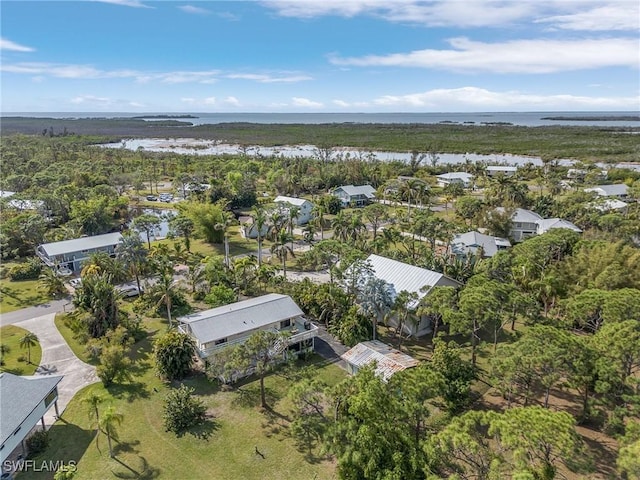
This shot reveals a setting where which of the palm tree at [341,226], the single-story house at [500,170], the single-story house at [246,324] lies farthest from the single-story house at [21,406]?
the single-story house at [500,170]

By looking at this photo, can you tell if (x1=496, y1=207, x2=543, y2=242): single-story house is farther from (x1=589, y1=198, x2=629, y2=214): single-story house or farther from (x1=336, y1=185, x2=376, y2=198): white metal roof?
(x1=336, y1=185, x2=376, y2=198): white metal roof

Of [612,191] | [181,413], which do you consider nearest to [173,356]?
[181,413]

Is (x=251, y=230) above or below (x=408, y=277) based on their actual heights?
below

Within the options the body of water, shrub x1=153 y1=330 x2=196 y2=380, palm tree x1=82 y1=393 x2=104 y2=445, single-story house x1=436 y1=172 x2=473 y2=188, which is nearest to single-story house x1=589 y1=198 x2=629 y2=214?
single-story house x1=436 y1=172 x2=473 y2=188

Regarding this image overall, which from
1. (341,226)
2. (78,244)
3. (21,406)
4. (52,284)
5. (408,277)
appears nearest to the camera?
(21,406)

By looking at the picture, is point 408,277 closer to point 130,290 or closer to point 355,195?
point 130,290

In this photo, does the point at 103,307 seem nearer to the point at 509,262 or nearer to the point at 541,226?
the point at 509,262

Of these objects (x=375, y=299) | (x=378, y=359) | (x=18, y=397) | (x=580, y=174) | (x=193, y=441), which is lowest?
(x=193, y=441)

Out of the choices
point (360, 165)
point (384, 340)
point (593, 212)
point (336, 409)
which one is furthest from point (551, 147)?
point (336, 409)
